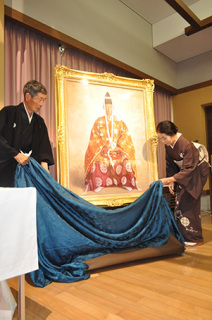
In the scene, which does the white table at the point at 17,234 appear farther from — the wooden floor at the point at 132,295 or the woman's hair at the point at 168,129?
the woman's hair at the point at 168,129

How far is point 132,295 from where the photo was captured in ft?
4.74

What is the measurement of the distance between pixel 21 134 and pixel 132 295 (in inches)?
58.6

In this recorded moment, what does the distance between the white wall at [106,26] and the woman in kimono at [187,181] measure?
167 cm

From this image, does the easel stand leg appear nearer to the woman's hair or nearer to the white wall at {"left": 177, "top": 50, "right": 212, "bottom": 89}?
the woman's hair

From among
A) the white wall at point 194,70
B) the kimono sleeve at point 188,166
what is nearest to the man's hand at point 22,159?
the kimono sleeve at point 188,166

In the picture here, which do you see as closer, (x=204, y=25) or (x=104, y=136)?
(x=104, y=136)

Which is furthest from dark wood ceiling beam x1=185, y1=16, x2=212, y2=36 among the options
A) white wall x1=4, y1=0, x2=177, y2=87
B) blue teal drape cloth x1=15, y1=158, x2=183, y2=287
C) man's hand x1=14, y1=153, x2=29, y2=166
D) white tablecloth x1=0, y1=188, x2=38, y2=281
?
white tablecloth x1=0, y1=188, x2=38, y2=281

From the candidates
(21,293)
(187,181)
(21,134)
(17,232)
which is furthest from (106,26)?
(21,293)

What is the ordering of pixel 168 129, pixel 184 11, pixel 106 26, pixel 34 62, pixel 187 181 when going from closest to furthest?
1. pixel 187 181
2. pixel 168 129
3. pixel 34 62
4. pixel 184 11
5. pixel 106 26

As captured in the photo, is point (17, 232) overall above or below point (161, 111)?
below

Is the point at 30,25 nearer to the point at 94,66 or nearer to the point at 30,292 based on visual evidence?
A: the point at 94,66

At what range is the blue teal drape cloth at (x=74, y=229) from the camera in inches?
69.1

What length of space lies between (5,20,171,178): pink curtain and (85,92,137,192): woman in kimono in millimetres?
582

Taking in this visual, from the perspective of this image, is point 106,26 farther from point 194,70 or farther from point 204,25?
point 194,70
